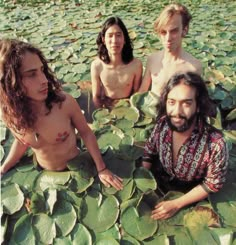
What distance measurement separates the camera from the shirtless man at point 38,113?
140 cm

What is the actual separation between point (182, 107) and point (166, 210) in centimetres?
49

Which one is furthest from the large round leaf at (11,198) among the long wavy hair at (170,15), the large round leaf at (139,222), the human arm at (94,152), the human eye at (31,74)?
the long wavy hair at (170,15)

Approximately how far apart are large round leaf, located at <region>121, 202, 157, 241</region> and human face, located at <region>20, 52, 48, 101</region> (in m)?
0.66

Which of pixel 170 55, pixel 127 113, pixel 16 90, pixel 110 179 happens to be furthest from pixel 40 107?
pixel 170 55

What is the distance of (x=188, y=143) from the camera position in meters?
1.48

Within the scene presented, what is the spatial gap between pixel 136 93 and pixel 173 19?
56 centimetres

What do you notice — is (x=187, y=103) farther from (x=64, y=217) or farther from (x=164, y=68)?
(x=164, y=68)

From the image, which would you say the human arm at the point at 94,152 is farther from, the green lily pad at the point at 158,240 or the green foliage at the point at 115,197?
the green lily pad at the point at 158,240

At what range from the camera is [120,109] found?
7.70 feet

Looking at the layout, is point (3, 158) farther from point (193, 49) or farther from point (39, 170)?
point (193, 49)

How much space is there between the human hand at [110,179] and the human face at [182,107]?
1.44 feet

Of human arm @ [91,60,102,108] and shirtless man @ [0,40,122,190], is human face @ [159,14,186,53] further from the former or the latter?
shirtless man @ [0,40,122,190]

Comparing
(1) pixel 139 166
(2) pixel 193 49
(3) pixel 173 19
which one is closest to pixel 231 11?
(2) pixel 193 49

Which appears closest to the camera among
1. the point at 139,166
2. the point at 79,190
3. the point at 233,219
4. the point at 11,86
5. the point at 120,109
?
the point at 11,86
